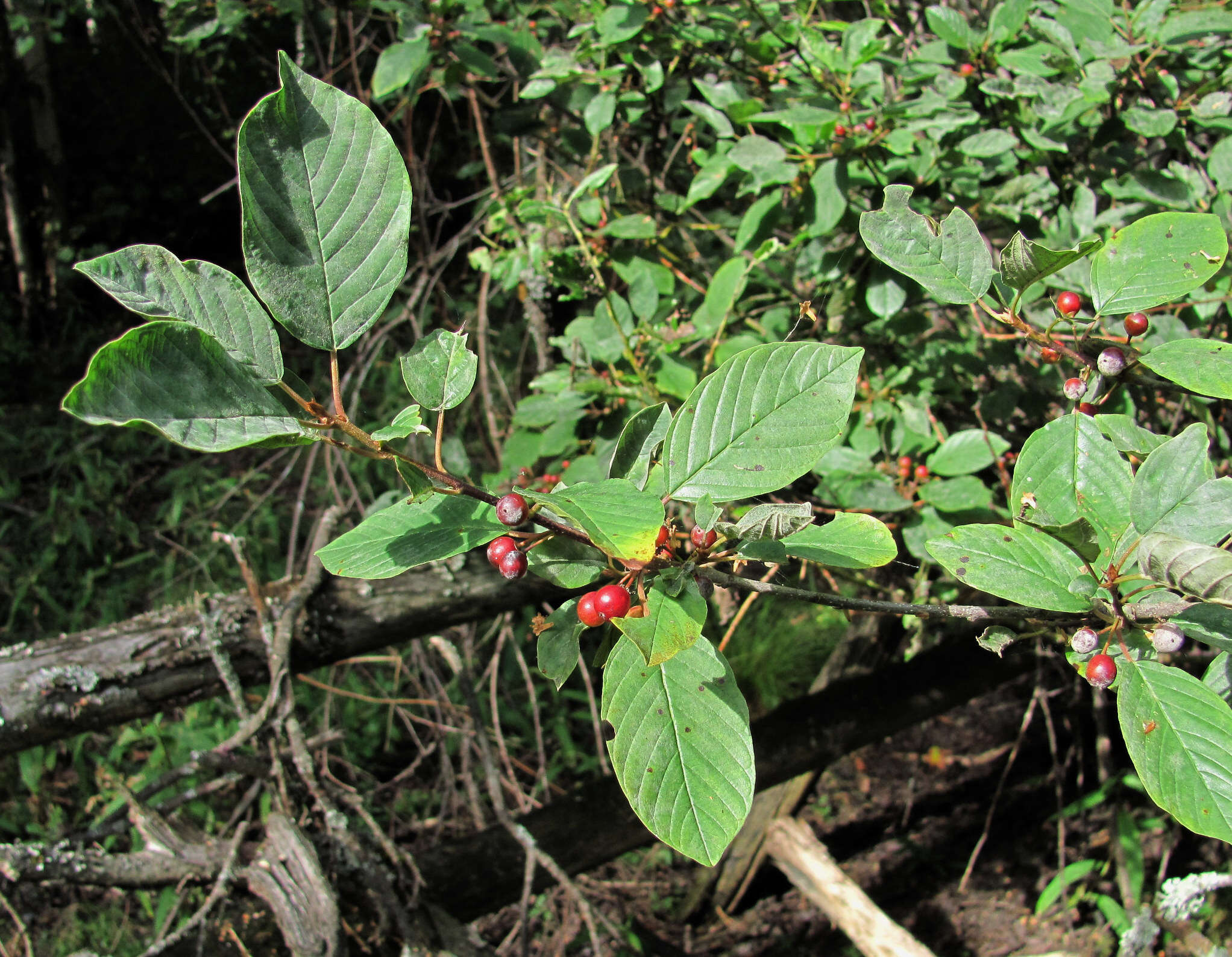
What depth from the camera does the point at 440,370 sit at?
1.85ft

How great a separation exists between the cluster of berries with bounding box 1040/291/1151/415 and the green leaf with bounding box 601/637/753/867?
402 mm

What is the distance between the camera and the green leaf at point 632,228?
141 centimetres

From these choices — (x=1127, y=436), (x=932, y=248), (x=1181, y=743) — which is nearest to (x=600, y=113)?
(x=932, y=248)

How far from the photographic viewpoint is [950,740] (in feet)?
9.66

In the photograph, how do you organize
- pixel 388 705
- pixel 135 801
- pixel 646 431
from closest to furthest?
1. pixel 646 431
2. pixel 135 801
3. pixel 388 705

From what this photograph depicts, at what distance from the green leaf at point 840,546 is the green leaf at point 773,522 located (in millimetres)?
28

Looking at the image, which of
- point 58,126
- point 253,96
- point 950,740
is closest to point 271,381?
point 950,740

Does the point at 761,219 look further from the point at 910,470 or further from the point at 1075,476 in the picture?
the point at 1075,476

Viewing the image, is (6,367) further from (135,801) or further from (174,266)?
(174,266)

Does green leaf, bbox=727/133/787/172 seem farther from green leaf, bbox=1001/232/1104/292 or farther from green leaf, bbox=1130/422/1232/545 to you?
green leaf, bbox=1130/422/1232/545

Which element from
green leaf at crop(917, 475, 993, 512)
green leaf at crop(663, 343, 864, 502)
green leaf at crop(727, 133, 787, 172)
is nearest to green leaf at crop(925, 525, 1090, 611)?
green leaf at crop(663, 343, 864, 502)

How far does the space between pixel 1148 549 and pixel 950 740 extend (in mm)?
2739

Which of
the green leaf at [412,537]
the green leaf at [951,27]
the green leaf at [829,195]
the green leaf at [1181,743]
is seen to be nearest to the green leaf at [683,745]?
the green leaf at [412,537]

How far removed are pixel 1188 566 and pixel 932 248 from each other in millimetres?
314
